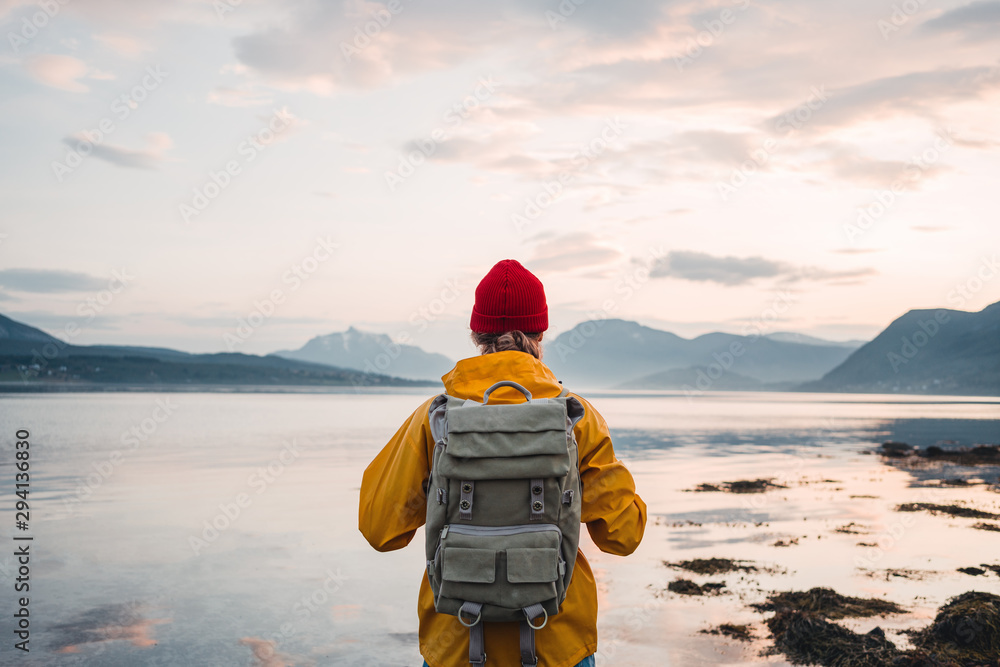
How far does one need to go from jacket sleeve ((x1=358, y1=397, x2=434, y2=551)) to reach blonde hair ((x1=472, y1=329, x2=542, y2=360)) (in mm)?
384

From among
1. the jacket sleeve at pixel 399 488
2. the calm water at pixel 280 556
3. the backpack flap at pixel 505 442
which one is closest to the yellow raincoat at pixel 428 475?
the jacket sleeve at pixel 399 488

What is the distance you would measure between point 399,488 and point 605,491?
74cm

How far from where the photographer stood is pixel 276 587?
8.82 meters

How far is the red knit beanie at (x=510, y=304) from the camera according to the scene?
276cm

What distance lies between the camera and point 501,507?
247 cm

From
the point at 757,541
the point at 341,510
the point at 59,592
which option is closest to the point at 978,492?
the point at 757,541

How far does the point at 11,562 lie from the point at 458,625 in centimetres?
957

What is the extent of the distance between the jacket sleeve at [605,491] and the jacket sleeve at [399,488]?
1.87 feet

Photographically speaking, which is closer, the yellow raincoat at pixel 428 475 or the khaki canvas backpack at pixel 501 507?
the khaki canvas backpack at pixel 501 507

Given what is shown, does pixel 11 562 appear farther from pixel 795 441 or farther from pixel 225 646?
pixel 795 441

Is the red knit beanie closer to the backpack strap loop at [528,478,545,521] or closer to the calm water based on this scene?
the backpack strap loop at [528,478,545,521]

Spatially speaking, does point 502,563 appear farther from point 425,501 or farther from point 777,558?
point 777,558

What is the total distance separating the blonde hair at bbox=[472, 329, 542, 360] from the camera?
9.02 feet

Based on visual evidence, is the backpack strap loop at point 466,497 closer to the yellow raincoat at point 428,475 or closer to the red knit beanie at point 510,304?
the yellow raincoat at point 428,475
